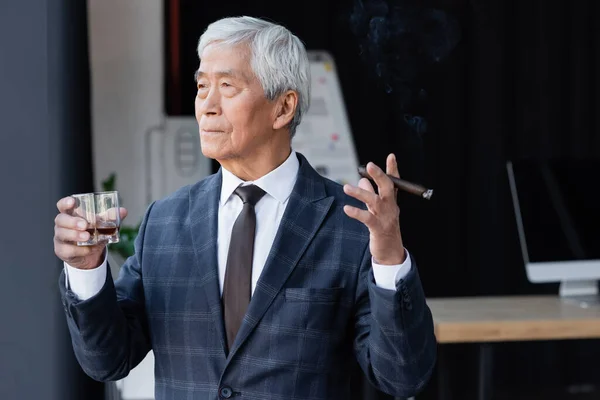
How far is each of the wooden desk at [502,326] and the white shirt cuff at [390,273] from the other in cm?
159

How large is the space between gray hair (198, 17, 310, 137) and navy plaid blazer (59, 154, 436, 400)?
193 mm

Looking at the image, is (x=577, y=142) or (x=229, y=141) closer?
(x=229, y=141)

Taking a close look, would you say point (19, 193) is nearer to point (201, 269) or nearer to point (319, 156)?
point (201, 269)

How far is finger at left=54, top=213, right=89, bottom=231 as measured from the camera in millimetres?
1340

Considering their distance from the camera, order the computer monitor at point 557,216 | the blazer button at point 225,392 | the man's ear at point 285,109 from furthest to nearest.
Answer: the computer monitor at point 557,216 → the man's ear at point 285,109 → the blazer button at point 225,392

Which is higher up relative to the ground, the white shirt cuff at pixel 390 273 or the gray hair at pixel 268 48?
the gray hair at pixel 268 48

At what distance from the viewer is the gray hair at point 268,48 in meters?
1.53

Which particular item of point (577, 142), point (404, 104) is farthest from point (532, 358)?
point (404, 104)

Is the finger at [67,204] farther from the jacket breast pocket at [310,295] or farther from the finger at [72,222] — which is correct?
the jacket breast pocket at [310,295]

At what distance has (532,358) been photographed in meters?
5.60

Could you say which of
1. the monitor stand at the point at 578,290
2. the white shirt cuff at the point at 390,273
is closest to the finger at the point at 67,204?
the white shirt cuff at the point at 390,273

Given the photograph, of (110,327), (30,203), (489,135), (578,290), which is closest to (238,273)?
(110,327)

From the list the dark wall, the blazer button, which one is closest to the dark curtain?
the dark wall

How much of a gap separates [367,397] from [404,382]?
2098 mm
